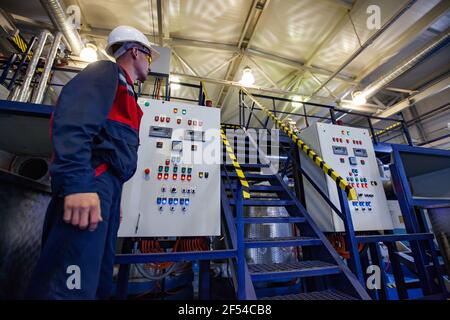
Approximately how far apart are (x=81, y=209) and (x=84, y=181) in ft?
0.44

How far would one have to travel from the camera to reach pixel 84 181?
3.20 ft

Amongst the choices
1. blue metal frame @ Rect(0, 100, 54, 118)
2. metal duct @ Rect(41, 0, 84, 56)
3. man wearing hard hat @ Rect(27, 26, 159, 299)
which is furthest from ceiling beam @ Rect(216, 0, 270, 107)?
man wearing hard hat @ Rect(27, 26, 159, 299)

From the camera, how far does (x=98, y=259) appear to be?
1.10 meters

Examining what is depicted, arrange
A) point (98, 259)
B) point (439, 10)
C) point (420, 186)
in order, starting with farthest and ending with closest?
point (420, 186) → point (439, 10) → point (98, 259)

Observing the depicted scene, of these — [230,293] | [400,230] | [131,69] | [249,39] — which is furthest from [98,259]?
[400,230]

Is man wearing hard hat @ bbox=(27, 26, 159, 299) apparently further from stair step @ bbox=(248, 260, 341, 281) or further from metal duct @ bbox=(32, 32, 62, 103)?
metal duct @ bbox=(32, 32, 62, 103)

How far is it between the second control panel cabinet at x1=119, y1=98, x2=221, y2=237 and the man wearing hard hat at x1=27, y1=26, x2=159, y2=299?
951 millimetres

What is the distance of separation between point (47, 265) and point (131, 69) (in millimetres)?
1454

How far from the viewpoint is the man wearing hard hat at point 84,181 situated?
96 cm

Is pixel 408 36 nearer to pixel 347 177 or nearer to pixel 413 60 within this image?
pixel 413 60

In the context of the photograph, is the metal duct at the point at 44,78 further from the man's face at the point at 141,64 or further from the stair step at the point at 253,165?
the stair step at the point at 253,165

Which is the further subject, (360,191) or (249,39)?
(249,39)

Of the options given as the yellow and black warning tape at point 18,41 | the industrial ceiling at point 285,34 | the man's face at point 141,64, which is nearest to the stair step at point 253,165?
the man's face at point 141,64

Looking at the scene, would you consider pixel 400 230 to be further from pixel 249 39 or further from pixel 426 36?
pixel 249 39
